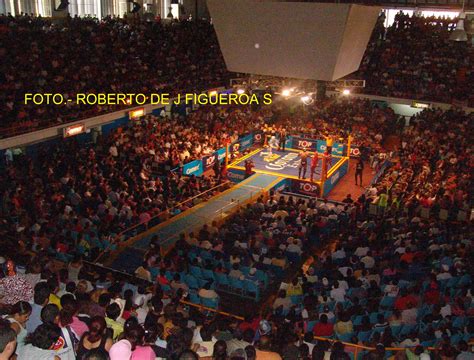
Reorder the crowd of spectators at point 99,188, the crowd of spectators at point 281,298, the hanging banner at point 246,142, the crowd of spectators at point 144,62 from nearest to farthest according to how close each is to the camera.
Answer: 1. the crowd of spectators at point 281,298
2. the crowd of spectators at point 99,188
3. the crowd of spectators at point 144,62
4. the hanging banner at point 246,142

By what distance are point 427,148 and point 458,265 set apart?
11.5m

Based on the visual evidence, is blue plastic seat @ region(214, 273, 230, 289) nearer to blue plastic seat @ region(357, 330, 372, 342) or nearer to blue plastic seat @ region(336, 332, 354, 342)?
blue plastic seat @ region(336, 332, 354, 342)

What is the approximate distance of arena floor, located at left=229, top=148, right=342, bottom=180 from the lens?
22656 millimetres

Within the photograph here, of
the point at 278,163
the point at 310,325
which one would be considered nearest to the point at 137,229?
the point at 310,325

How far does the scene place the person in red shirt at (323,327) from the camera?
28.5 ft

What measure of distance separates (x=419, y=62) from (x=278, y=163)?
14.9 meters

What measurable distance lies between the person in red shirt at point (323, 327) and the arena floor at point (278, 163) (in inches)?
527

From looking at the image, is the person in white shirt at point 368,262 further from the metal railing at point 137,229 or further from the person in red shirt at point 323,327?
the metal railing at point 137,229

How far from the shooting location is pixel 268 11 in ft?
57.2

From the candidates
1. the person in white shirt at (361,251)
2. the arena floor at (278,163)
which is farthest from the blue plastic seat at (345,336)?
the arena floor at (278,163)

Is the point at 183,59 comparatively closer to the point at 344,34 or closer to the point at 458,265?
the point at 344,34

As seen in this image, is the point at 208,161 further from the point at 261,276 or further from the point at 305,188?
the point at 261,276

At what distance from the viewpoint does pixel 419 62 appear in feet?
107

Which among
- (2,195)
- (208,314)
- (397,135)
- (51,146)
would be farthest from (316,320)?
(397,135)
